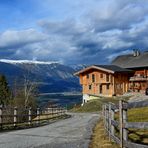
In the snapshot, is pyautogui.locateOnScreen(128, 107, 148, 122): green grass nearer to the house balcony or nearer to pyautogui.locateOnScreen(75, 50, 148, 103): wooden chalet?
the house balcony

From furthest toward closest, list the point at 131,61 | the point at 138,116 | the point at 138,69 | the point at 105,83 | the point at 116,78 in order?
the point at 131,61
the point at 138,69
the point at 105,83
the point at 116,78
the point at 138,116

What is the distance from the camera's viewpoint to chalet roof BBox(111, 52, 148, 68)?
284ft

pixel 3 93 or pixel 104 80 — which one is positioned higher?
pixel 104 80

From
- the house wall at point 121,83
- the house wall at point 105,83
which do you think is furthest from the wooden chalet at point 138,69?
the house wall at point 105,83

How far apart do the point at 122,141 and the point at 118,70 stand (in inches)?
2855

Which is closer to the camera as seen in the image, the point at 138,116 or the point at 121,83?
the point at 138,116

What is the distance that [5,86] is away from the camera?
95750 millimetres

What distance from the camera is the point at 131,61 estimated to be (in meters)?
A: 90.8

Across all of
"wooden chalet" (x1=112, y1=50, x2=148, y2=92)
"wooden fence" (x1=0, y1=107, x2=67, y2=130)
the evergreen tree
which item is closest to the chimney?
"wooden chalet" (x1=112, y1=50, x2=148, y2=92)

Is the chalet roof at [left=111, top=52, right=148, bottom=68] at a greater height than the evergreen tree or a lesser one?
greater

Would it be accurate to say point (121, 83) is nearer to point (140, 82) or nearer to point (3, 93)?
point (140, 82)

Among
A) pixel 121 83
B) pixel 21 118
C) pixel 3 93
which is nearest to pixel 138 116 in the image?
pixel 21 118

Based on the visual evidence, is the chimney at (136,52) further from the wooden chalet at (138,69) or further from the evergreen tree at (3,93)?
the evergreen tree at (3,93)

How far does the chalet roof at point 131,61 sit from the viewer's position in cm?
8656
